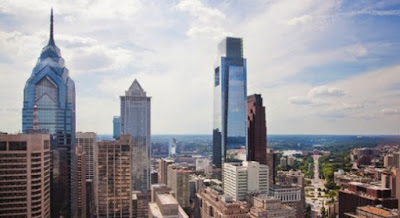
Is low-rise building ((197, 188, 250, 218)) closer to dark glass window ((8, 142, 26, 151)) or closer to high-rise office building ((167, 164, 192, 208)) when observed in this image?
high-rise office building ((167, 164, 192, 208))

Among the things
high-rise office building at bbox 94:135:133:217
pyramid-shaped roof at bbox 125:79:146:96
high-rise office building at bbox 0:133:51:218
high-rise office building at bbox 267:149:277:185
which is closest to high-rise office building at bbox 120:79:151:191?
pyramid-shaped roof at bbox 125:79:146:96

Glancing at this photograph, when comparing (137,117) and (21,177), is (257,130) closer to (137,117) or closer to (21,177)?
(137,117)

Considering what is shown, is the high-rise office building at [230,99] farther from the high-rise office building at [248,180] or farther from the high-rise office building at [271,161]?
the high-rise office building at [248,180]

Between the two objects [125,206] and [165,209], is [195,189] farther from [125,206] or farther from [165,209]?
[165,209]

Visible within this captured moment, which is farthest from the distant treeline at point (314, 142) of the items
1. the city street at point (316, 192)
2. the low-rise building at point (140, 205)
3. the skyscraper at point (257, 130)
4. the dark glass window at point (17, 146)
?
the dark glass window at point (17, 146)

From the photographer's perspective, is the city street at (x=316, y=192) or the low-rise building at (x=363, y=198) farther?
the city street at (x=316, y=192)

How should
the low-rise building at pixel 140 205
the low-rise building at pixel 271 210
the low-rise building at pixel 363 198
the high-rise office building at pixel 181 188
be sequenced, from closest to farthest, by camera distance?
the low-rise building at pixel 271 210 → the low-rise building at pixel 363 198 → the low-rise building at pixel 140 205 → the high-rise office building at pixel 181 188

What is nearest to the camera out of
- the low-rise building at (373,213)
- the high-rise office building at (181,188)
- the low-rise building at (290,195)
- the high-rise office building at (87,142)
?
the low-rise building at (373,213)
